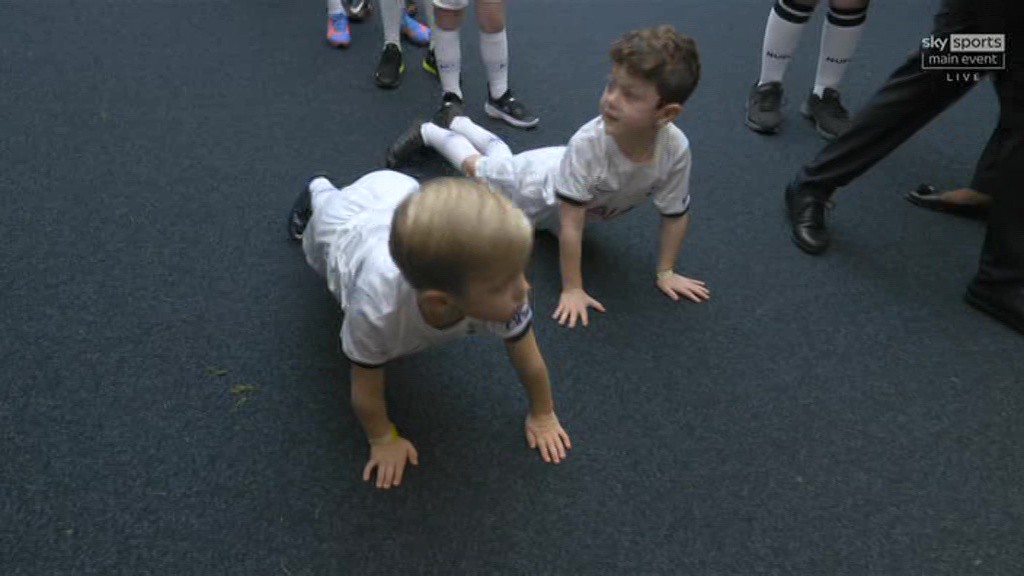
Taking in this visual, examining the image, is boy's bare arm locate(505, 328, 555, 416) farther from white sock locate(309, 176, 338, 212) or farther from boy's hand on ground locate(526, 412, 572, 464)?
white sock locate(309, 176, 338, 212)

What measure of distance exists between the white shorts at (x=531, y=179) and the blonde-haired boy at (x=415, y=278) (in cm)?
29

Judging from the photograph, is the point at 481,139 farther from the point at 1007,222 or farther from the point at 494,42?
the point at 1007,222

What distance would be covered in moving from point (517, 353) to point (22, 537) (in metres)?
0.80

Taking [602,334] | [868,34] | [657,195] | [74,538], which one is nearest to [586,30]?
[868,34]

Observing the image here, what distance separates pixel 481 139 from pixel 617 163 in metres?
0.48

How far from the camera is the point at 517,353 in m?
1.07

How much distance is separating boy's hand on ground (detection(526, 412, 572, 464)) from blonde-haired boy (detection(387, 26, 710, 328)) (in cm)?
28

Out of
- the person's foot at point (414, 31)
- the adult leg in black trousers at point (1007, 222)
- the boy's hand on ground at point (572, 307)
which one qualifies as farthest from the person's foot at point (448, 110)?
the adult leg in black trousers at point (1007, 222)

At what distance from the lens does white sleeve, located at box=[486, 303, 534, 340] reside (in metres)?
1.01

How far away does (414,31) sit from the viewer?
235 cm

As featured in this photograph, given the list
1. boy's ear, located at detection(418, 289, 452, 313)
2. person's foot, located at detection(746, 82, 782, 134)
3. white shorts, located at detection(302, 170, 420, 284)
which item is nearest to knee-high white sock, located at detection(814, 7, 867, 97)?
person's foot, located at detection(746, 82, 782, 134)

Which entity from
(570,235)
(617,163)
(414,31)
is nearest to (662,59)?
(617,163)

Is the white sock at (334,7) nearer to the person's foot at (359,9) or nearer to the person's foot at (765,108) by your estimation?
the person's foot at (359,9)

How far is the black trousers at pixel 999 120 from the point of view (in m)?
1.34
